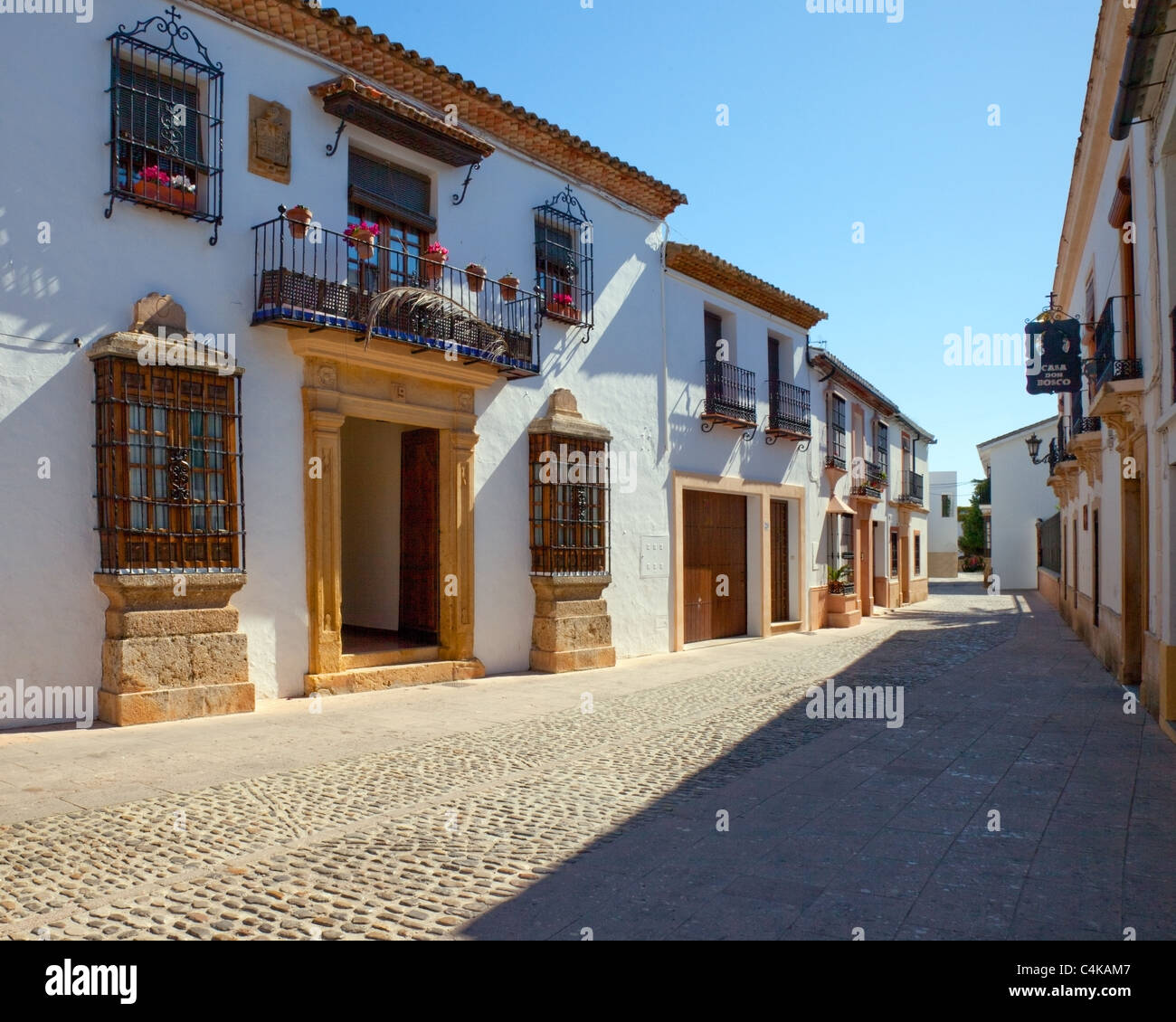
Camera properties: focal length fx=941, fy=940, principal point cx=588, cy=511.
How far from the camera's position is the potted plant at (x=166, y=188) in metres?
7.33

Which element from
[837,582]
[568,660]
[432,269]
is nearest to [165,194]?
[432,269]

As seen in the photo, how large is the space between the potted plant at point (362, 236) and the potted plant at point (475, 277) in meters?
1.30

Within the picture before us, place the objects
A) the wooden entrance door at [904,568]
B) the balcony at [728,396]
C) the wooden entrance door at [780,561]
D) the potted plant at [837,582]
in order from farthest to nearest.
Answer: the wooden entrance door at [904,568] → the potted plant at [837,582] → the wooden entrance door at [780,561] → the balcony at [728,396]

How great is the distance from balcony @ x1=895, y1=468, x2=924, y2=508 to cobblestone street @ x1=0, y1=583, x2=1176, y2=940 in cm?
1857

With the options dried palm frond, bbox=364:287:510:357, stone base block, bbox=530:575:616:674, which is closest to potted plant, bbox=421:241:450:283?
dried palm frond, bbox=364:287:510:357

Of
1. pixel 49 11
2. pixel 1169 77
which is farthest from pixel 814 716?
pixel 49 11

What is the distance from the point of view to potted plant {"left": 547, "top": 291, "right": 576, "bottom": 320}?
11094 mm

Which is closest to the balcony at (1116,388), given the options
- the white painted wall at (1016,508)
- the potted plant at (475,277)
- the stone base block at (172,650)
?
the potted plant at (475,277)

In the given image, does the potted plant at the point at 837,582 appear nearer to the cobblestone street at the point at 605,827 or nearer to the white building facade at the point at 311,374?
the white building facade at the point at 311,374

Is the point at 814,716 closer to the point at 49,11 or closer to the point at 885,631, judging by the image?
the point at 49,11

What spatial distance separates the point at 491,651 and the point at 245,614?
3093 mm

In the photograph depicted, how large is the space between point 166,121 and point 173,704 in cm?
458

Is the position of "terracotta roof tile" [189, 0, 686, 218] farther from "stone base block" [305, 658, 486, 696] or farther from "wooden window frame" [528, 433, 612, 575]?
"stone base block" [305, 658, 486, 696]

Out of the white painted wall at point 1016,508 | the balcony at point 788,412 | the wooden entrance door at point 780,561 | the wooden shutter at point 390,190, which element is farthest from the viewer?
the white painted wall at point 1016,508
